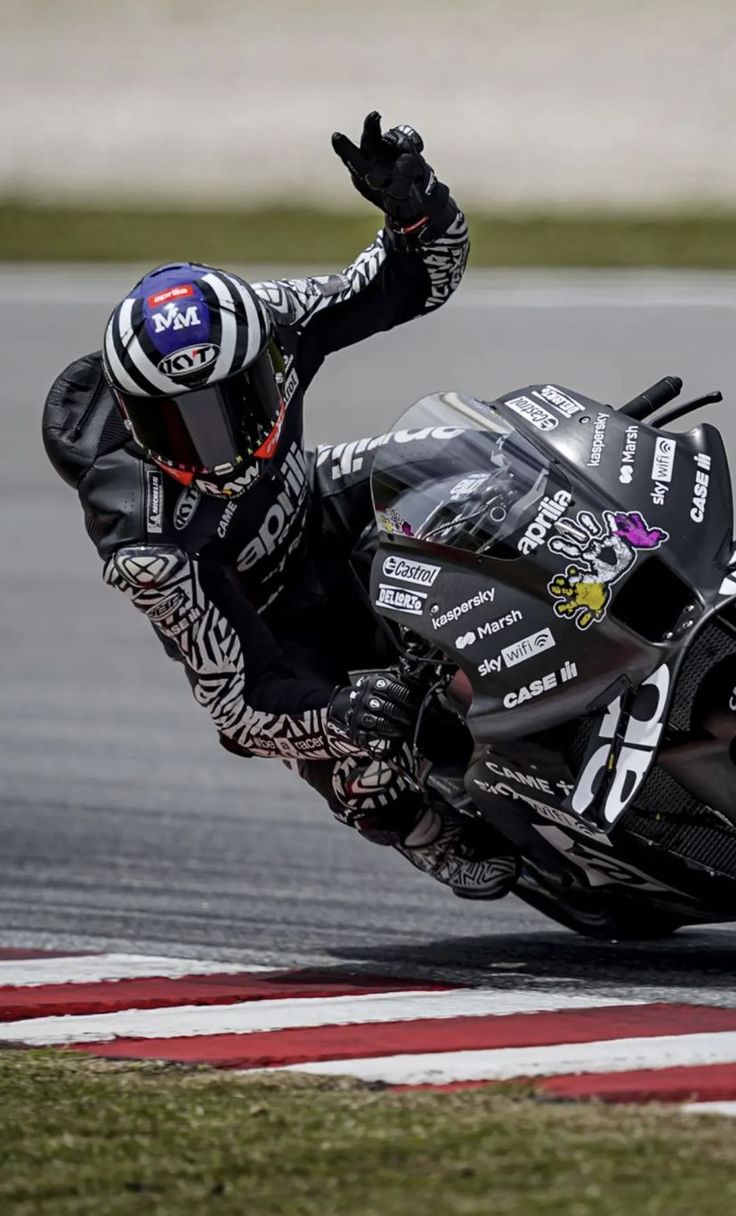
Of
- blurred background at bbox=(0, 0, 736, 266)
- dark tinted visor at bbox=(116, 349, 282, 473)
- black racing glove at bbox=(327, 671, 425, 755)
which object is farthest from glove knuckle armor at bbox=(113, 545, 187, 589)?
blurred background at bbox=(0, 0, 736, 266)

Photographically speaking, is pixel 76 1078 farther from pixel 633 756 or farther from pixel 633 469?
pixel 633 469

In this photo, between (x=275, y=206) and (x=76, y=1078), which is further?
(x=275, y=206)

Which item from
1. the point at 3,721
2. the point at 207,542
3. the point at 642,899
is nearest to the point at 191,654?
the point at 207,542

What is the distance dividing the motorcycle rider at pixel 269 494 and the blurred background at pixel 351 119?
31.4 ft

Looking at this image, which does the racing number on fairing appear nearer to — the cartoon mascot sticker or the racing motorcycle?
the racing motorcycle

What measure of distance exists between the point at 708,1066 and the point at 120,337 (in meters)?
2.27

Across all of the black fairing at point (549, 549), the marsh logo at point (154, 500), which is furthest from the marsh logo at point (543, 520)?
the marsh logo at point (154, 500)

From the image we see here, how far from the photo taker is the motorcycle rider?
477 centimetres

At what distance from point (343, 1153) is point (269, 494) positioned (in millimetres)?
2432

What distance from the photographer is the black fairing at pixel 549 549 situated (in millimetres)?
4094

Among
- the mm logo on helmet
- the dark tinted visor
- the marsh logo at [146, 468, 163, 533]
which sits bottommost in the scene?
the marsh logo at [146, 468, 163, 533]

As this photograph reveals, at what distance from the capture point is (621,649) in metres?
4.05

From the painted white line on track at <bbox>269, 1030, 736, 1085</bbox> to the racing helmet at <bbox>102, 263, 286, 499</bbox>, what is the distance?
160 centimetres

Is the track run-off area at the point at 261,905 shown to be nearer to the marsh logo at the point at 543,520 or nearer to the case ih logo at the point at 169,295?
the marsh logo at the point at 543,520
